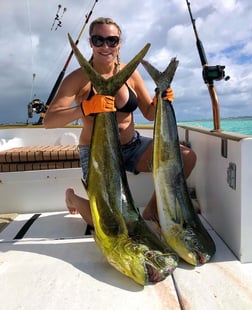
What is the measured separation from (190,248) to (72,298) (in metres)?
0.70

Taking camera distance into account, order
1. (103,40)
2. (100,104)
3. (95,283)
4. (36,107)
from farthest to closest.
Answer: (36,107), (103,40), (100,104), (95,283)

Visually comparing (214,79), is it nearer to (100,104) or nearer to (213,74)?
(213,74)

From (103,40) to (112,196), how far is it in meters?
1.07

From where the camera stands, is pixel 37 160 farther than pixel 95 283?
Yes

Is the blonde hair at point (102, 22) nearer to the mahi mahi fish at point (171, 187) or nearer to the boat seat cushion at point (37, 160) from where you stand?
the mahi mahi fish at point (171, 187)

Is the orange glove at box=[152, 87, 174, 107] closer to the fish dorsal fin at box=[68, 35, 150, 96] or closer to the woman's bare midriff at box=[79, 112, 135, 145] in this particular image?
the fish dorsal fin at box=[68, 35, 150, 96]

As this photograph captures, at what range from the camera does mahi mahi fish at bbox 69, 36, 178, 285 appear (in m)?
1.81

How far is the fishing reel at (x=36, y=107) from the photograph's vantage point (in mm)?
5602

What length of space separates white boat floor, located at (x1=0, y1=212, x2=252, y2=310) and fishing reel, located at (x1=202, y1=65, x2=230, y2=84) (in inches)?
43.8

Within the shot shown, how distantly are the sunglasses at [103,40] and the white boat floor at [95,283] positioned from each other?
4.39ft

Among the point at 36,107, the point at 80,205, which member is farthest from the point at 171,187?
the point at 36,107

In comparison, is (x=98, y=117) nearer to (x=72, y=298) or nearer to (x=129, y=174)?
(x=72, y=298)

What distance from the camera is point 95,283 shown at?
1.72m

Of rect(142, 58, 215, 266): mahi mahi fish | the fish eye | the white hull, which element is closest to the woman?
rect(142, 58, 215, 266): mahi mahi fish
